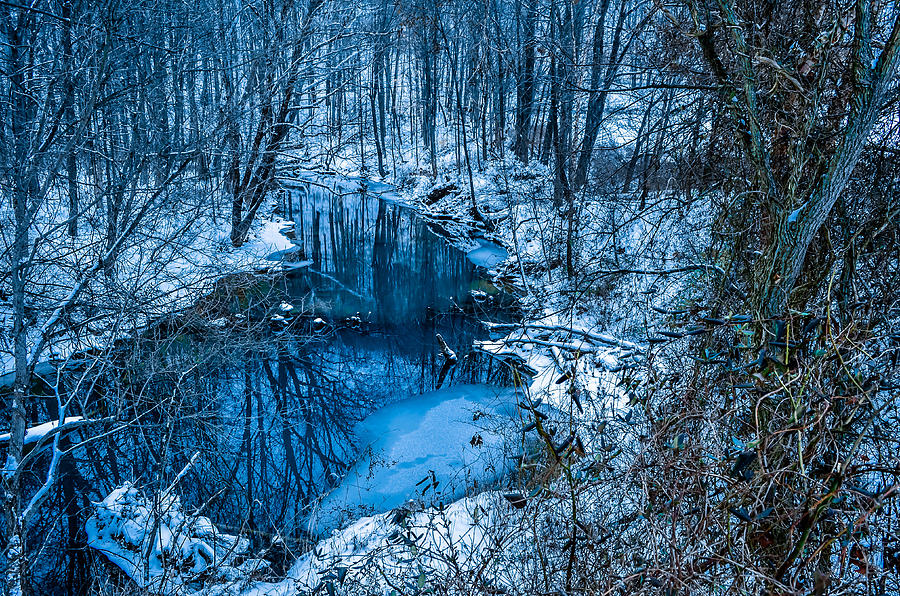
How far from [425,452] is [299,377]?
3.03 m

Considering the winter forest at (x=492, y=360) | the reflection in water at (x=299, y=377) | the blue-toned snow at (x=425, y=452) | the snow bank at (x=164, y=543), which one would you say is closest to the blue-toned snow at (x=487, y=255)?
the winter forest at (x=492, y=360)

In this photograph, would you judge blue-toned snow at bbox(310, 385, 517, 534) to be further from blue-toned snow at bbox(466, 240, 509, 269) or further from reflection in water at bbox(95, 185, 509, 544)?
blue-toned snow at bbox(466, 240, 509, 269)

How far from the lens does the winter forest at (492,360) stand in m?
2.32

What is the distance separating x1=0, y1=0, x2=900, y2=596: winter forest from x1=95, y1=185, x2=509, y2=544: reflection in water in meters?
0.06

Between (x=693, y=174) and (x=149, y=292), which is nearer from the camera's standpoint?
(x=693, y=174)

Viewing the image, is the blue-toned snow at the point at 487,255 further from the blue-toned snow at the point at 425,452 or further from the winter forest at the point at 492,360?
the blue-toned snow at the point at 425,452

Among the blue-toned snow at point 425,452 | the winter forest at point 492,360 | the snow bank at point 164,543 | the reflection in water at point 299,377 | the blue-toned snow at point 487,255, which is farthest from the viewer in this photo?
the blue-toned snow at point 487,255

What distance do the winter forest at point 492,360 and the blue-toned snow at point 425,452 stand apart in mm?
52

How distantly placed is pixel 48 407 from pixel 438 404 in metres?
6.01

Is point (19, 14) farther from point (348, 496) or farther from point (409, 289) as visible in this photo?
point (409, 289)

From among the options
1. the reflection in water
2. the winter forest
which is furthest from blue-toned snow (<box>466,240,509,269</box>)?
the reflection in water

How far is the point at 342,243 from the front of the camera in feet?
58.1

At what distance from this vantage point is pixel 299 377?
9914 mm

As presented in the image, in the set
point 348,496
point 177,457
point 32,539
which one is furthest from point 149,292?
point 348,496
